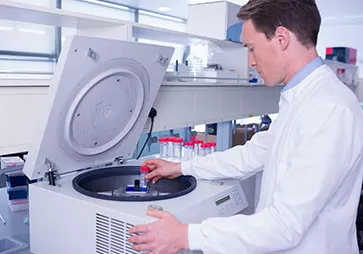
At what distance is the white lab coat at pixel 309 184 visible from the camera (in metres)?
0.87

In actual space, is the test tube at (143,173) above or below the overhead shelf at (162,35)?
below

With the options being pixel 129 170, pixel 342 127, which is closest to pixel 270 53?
pixel 342 127

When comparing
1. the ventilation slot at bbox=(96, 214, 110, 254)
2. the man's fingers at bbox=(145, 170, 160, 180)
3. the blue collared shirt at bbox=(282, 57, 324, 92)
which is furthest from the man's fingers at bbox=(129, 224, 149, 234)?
the blue collared shirt at bbox=(282, 57, 324, 92)

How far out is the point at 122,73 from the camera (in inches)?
51.3

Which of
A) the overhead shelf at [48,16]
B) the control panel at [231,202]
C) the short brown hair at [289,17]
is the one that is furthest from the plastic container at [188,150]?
the short brown hair at [289,17]

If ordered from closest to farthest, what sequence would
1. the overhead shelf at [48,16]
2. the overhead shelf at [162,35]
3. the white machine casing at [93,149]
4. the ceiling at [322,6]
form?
the white machine casing at [93,149]
the overhead shelf at [48,16]
the overhead shelf at [162,35]
the ceiling at [322,6]

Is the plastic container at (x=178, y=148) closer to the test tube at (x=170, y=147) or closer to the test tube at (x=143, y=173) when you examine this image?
the test tube at (x=170, y=147)

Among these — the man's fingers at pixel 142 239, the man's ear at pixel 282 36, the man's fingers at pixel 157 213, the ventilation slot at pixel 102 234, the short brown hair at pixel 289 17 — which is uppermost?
the short brown hair at pixel 289 17

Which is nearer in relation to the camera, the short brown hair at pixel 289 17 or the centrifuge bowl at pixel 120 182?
the short brown hair at pixel 289 17

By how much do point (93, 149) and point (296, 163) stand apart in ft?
2.73

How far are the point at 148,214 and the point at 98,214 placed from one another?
17 centimetres

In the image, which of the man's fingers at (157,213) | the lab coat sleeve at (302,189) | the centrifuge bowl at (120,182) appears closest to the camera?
the lab coat sleeve at (302,189)

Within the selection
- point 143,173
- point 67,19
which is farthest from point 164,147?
point 67,19

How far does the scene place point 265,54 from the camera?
1058 millimetres
